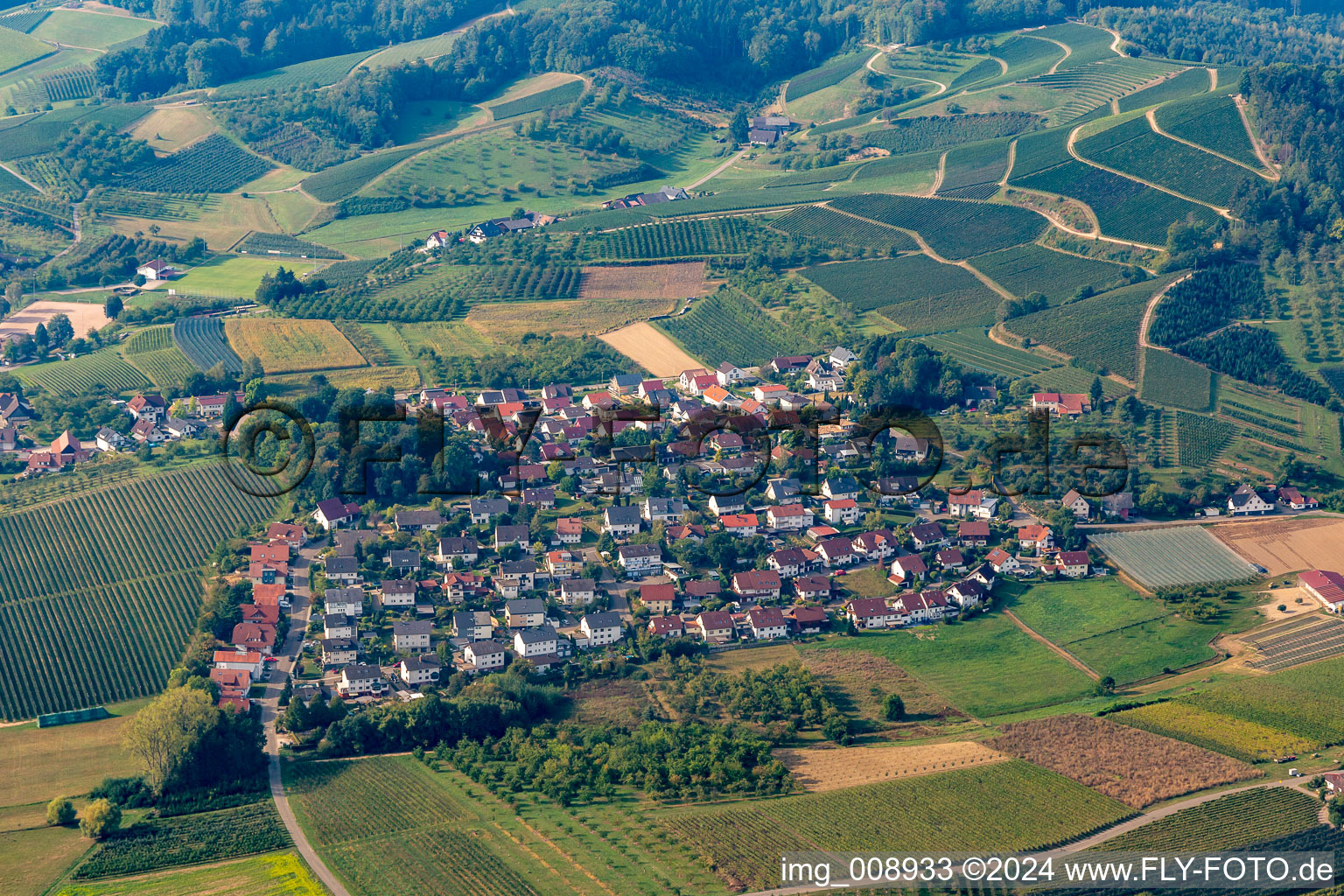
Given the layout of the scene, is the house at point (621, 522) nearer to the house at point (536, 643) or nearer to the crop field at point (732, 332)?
the house at point (536, 643)

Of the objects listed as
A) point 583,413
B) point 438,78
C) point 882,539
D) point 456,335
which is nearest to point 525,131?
point 438,78

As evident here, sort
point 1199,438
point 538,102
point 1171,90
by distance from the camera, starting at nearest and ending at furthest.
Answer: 1. point 1199,438
2. point 1171,90
3. point 538,102

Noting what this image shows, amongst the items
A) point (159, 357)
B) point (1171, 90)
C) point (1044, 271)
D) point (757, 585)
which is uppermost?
point (1171, 90)

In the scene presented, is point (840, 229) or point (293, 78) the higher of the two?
point (293, 78)

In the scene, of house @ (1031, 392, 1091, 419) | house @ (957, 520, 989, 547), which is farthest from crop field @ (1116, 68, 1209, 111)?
house @ (957, 520, 989, 547)

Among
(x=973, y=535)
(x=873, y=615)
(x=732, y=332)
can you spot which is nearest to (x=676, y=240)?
(x=732, y=332)

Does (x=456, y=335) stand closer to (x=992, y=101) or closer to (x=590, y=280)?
(x=590, y=280)

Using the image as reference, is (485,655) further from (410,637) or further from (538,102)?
(538,102)

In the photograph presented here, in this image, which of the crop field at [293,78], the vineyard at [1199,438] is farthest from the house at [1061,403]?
the crop field at [293,78]
